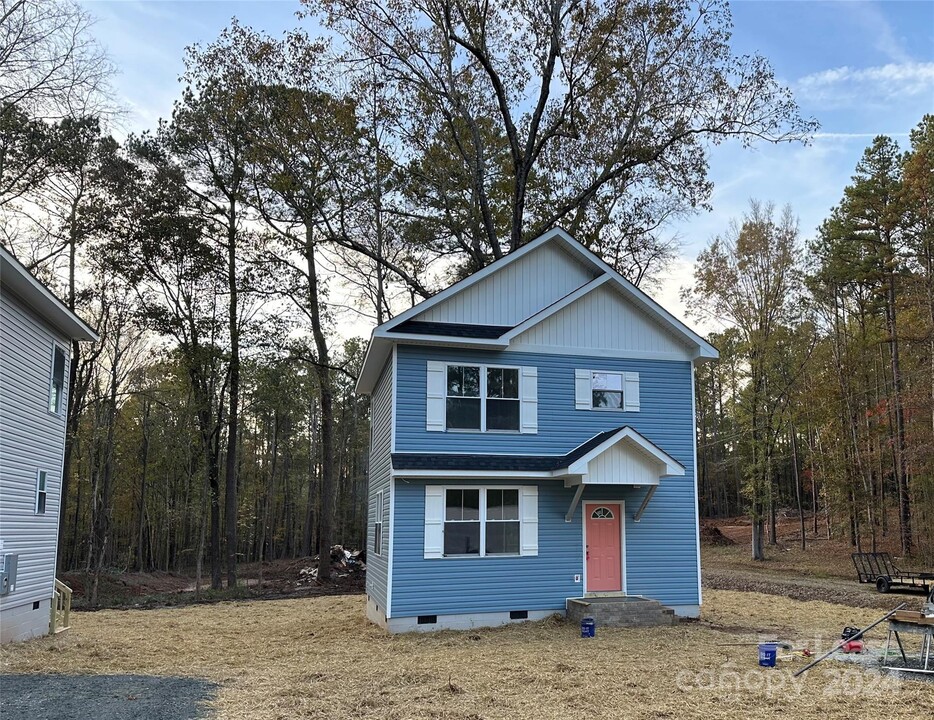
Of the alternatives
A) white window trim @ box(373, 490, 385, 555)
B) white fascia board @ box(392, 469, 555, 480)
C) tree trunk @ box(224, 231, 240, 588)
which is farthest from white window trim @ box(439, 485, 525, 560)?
tree trunk @ box(224, 231, 240, 588)

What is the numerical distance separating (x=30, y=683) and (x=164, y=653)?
9.88ft

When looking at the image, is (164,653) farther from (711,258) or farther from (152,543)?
(152,543)

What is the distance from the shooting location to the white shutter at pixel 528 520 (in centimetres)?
1410

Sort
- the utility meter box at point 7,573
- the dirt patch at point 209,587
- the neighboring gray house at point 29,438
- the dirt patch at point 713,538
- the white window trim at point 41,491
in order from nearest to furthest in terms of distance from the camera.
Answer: the utility meter box at point 7,573
the neighboring gray house at point 29,438
the white window trim at point 41,491
the dirt patch at point 209,587
the dirt patch at point 713,538

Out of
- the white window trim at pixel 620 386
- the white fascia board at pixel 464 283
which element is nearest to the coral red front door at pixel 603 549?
the white window trim at pixel 620 386

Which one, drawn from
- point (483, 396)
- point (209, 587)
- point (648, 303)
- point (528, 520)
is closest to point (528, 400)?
point (483, 396)

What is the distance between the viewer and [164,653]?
11633 millimetres

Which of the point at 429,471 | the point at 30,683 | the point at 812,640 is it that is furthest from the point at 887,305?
the point at 30,683

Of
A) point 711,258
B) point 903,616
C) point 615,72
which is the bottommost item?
point 903,616

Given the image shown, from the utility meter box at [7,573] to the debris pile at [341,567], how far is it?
15248mm

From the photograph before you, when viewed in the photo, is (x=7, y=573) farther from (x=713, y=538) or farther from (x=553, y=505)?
(x=713, y=538)

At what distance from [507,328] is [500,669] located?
22.9 feet

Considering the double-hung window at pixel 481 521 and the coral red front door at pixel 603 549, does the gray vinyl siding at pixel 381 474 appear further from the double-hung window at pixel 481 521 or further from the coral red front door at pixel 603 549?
the coral red front door at pixel 603 549

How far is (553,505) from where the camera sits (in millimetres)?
14469
